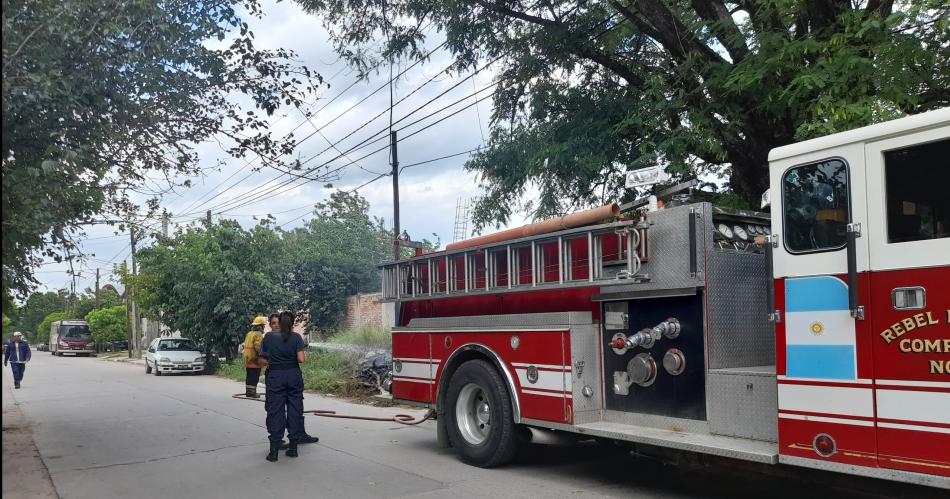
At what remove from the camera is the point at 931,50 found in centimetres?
865

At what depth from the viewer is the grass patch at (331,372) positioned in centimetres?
1684

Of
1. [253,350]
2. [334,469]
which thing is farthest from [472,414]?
[253,350]

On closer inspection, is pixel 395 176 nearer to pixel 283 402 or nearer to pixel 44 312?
pixel 283 402

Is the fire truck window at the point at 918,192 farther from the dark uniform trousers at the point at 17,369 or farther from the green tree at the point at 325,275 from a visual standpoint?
the green tree at the point at 325,275

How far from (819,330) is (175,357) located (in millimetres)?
25588

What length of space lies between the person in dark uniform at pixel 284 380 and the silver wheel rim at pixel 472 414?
206 centimetres

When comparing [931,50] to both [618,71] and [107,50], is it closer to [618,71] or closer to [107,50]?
[618,71]

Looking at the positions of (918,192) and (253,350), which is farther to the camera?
(253,350)

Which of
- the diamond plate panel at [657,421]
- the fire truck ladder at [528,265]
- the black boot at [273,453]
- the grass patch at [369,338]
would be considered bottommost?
the black boot at [273,453]

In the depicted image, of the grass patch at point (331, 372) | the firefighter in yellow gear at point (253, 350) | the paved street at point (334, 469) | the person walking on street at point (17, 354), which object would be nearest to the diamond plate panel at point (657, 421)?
the paved street at point (334, 469)

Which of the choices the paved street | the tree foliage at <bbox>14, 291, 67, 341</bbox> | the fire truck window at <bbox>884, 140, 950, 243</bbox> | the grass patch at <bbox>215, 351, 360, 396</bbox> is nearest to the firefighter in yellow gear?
the grass patch at <bbox>215, 351, 360, 396</bbox>

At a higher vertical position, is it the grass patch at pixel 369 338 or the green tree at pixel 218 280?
the green tree at pixel 218 280

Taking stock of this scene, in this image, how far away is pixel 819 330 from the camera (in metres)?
5.08

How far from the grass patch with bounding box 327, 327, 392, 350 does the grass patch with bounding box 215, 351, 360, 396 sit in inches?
59.6
